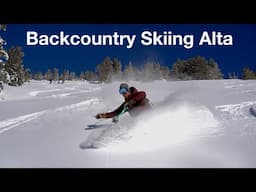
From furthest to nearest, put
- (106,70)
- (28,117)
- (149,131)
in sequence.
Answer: (28,117), (106,70), (149,131)

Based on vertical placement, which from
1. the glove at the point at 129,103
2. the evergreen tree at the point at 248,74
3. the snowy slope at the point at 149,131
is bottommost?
the snowy slope at the point at 149,131

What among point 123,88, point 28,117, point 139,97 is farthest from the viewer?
point 28,117

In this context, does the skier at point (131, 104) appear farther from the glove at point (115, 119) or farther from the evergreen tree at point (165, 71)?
the evergreen tree at point (165, 71)

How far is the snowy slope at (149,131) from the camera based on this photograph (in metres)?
5.64

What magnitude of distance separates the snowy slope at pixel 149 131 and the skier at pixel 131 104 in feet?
0.44

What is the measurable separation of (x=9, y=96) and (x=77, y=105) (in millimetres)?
2485

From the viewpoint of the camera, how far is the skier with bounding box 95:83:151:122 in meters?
6.59

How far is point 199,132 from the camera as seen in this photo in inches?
251

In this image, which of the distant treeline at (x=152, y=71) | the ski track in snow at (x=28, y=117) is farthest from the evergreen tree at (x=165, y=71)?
the ski track in snow at (x=28, y=117)

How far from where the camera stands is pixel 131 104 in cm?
663

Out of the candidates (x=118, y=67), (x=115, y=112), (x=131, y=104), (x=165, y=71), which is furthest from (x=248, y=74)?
(x=115, y=112)

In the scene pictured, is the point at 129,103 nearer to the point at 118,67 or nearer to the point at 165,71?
the point at 118,67

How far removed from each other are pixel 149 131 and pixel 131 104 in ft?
1.85
